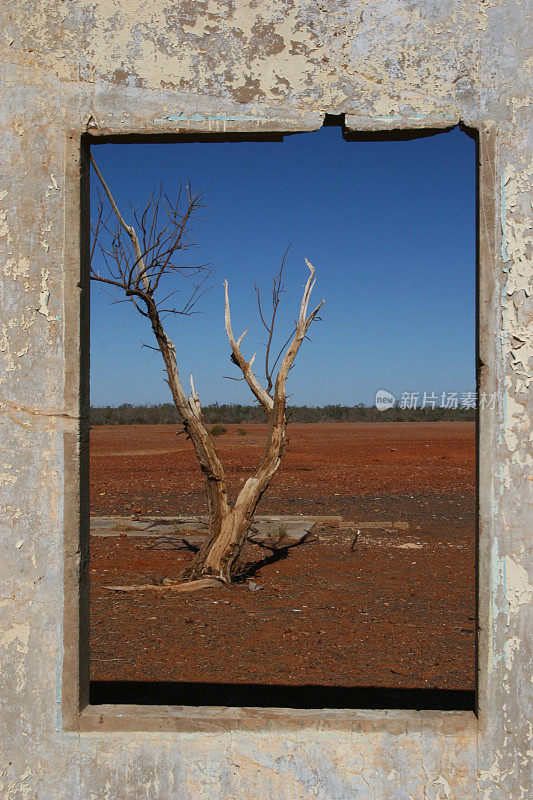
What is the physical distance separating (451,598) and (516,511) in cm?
456

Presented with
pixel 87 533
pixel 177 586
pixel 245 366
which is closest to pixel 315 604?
pixel 177 586

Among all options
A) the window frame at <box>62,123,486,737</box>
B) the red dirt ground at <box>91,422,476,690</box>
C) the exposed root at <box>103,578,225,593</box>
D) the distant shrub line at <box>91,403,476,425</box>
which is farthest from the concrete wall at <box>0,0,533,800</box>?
the distant shrub line at <box>91,403,476,425</box>

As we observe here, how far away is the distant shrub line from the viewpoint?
43.8m

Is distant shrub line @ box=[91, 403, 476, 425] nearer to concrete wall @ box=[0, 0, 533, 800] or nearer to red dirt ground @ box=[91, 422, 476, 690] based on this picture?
red dirt ground @ box=[91, 422, 476, 690]

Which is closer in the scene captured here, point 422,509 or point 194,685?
point 194,685

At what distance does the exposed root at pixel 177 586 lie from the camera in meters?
6.63

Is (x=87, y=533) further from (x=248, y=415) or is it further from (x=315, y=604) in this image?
(x=248, y=415)

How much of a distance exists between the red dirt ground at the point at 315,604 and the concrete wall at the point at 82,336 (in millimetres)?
2283

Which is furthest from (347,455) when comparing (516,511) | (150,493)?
(516,511)

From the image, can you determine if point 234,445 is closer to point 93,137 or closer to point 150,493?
point 150,493

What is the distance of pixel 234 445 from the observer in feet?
80.5

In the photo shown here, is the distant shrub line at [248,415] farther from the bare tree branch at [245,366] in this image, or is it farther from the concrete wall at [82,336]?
the concrete wall at [82,336]

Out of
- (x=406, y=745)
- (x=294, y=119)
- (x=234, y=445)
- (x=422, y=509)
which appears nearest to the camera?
(x=406, y=745)

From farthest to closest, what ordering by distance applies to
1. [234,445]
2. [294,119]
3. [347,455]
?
1. [234,445]
2. [347,455]
3. [294,119]
